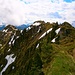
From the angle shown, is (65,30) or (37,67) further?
(65,30)

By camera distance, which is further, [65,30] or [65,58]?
[65,30]

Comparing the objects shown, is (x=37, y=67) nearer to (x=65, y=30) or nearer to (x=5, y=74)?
(x=65, y=30)

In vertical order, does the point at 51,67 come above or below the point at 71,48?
above

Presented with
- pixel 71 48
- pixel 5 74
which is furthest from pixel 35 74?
pixel 5 74

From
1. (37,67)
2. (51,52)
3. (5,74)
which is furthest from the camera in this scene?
(5,74)

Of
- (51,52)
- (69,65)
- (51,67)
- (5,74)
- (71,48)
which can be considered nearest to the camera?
(51,67)

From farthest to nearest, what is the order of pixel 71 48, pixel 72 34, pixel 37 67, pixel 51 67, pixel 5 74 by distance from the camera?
pixel 5 74
pixel 72 34
pixel 71 48
pixel 37 67
pixel 51 67

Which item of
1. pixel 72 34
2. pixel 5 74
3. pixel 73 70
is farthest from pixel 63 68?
pixel 5 74

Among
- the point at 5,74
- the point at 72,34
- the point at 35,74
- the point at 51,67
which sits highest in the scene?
the point at 51,67

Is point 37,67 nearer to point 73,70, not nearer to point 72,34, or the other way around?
point 73,70
